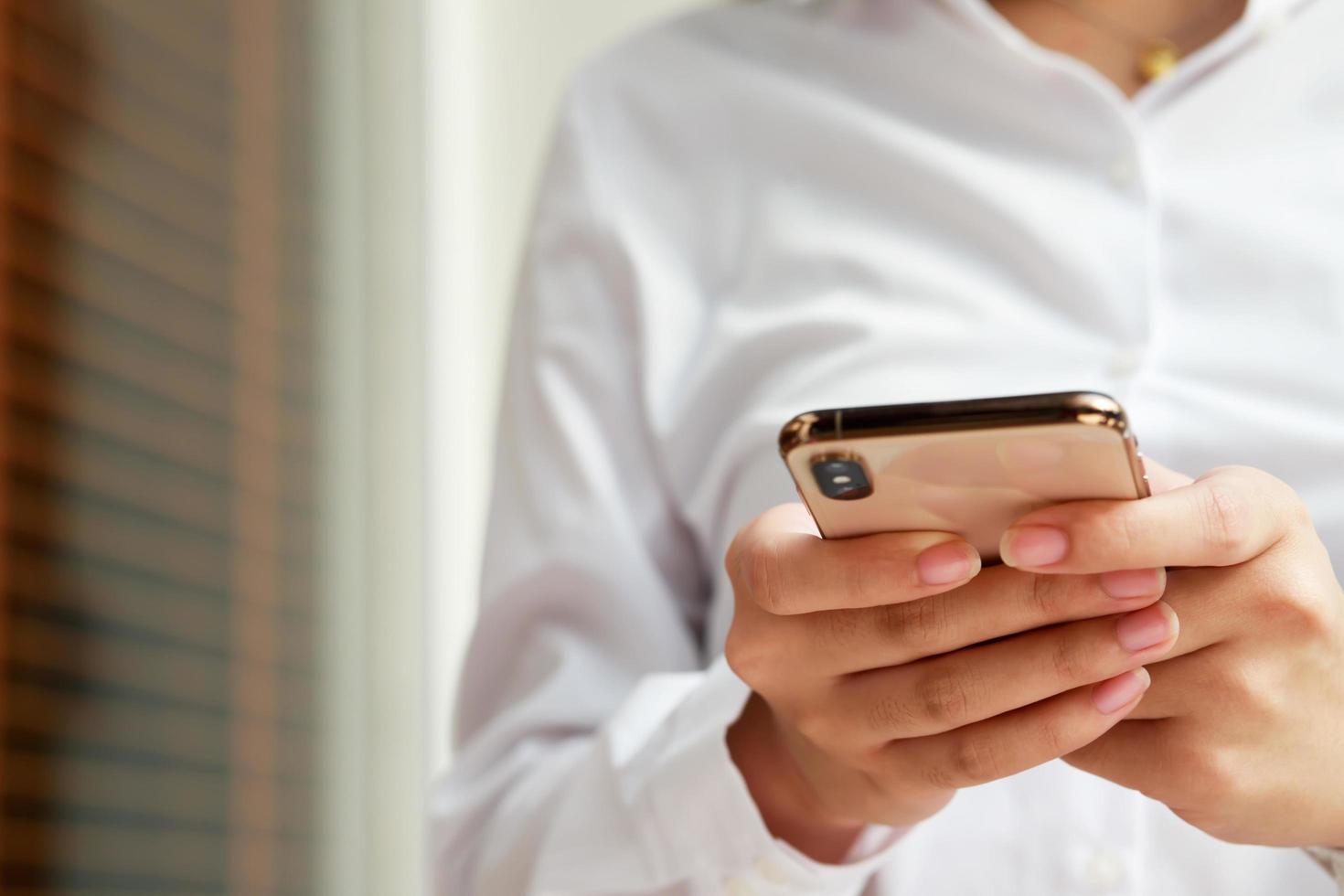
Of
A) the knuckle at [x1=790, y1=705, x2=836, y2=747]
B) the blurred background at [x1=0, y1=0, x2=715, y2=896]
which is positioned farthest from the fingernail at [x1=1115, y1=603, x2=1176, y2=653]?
the blurred background at [x1=0, y1=0, x2=715, y2=896]

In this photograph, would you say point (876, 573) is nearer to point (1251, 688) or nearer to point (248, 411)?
point (1251, 688)

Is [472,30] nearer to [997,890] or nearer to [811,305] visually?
[811,305]

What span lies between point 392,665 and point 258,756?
175 millimetres

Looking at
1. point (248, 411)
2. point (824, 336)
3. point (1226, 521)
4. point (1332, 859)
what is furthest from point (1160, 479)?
point (248, 411)

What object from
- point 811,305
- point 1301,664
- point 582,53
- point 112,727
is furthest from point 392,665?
point 1301,664

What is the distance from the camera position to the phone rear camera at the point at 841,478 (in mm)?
345

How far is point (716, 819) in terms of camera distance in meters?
0.52

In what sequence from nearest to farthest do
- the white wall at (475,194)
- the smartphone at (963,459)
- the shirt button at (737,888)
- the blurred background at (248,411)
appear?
the smartphone at (963,459) < the shirt button at (737,888) < the blurred background at (248,411) < the white wall at (475,194)

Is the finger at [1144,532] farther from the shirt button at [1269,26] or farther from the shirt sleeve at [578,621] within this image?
the shirt button at [1269,26]

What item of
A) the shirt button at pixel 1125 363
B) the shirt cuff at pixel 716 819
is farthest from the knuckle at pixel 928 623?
the shirt button at pixel 1125 363

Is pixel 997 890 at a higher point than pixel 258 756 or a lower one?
higher

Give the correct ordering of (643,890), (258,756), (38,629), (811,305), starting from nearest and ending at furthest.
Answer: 1. (643,890)
2. (811,305)
3. (38,629)
4. (258,756)

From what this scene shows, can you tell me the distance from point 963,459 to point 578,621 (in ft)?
1.28

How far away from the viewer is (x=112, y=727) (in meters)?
1.19
